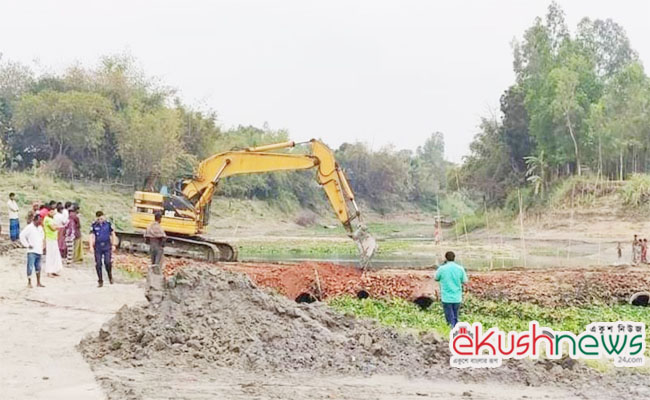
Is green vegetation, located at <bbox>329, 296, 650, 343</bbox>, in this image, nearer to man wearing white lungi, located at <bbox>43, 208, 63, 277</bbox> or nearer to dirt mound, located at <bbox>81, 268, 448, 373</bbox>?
dirt mound, located at <bbox>81, 268, 448, 373</bbox>

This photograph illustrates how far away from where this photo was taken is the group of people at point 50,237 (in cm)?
1666

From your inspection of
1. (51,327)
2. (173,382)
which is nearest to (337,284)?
(51,327)

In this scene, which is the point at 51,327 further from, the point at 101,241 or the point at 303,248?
the point at 303,248

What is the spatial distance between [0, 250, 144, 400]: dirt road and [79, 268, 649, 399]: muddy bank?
1.32 ft

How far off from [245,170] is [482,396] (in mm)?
16831

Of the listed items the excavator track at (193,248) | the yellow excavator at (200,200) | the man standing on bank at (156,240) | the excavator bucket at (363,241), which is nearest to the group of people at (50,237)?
the man standing on bank at (156,240)

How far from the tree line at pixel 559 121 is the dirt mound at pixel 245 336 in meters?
39.9

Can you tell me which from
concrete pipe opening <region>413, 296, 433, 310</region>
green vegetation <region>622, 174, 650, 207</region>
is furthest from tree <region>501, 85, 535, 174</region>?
concrete pipe opening <region>413, 296, 433, 310</region>

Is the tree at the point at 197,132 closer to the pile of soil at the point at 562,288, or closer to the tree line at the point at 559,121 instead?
the tree line at the point at 559,121

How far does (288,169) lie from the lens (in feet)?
80.6

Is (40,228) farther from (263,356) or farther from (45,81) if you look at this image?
(45,81)

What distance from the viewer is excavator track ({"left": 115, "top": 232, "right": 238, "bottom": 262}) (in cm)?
2547

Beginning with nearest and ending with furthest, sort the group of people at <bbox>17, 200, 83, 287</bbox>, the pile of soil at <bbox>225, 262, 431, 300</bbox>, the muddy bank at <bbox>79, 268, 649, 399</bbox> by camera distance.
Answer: the muddy bank at <bbox>79, 268, 649, 399</bbox>, the group of people at <bbox>17, 200, 83, 287</bbox>, the pile of soil at <bbox>225, 262, 431, 300</bbox>

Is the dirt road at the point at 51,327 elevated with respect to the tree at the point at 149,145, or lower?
lower
